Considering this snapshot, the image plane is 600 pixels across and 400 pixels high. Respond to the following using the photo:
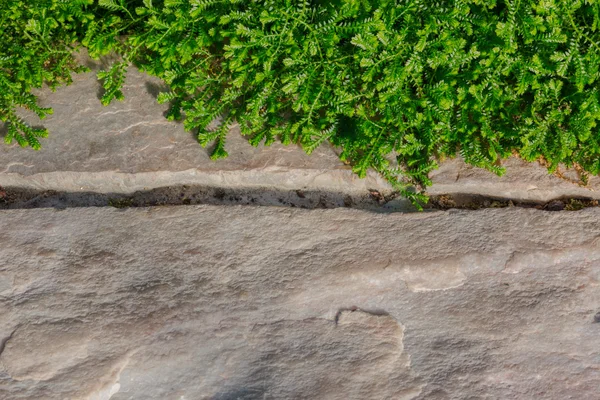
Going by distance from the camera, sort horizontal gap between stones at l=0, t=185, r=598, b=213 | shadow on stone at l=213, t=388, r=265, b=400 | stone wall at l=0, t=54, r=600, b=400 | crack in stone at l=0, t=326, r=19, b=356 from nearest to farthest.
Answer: shadow on stone at l=213, t=388, r=265, b=400 < stone wall at l=0, t=54, r=600, b=400 < crack in stone at l=0, t=326, r=19, b=356 < horizontal gap between stones at l=0, t=185, r=598, b=213

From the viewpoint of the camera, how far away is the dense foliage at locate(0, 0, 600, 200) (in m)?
3.86

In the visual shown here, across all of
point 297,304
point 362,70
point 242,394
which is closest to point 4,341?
point 242,394

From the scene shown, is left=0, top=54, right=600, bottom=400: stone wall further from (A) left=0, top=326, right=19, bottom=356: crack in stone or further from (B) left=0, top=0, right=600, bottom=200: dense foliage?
(B) left=0, top=0, right=600, bottom=200: dense foliage

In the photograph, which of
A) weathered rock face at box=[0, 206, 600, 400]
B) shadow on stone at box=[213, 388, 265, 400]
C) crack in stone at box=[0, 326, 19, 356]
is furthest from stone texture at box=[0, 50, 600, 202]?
shadow on stone at box=[213, 388, 265, 400]

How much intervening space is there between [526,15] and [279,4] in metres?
1.42

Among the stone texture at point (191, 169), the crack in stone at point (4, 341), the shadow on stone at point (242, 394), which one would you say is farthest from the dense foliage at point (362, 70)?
the shadow on stone at point (242, 394)

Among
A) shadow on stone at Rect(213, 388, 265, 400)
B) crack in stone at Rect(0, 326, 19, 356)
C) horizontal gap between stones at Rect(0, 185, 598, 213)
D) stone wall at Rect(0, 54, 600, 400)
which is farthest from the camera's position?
horizontal gap between stones at Rect(0, 185, 598, 213)

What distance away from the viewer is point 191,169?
4375mm

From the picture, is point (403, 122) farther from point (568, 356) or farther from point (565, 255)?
point (568, 356)

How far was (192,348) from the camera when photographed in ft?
11.7

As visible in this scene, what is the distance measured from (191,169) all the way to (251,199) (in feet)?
1.45

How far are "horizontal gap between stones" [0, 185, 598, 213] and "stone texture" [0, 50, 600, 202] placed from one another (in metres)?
0.04

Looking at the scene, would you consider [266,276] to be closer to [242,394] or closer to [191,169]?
[242,394]

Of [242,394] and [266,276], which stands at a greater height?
[266,276]
